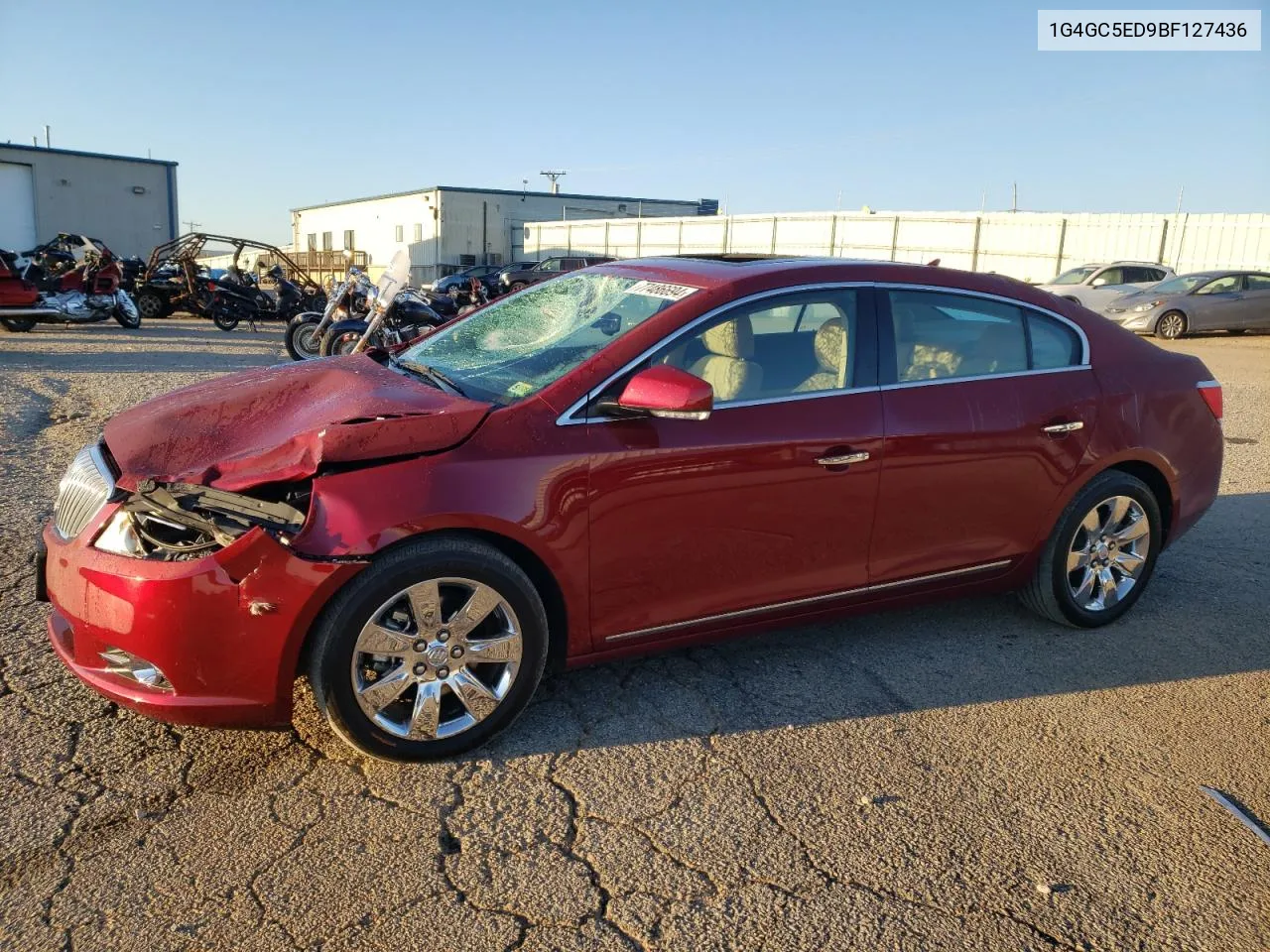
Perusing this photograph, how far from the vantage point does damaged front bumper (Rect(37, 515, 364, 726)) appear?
2.78 metres

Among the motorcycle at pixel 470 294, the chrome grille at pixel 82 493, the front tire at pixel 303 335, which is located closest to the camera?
the chrome grille at pixel 82 493

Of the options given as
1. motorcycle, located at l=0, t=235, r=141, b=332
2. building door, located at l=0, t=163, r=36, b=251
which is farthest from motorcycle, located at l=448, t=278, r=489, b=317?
building door, located at l=0, t=163, r=36, b=251

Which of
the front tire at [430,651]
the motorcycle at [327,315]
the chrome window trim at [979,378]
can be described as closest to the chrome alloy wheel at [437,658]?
the front tire at [430,651]

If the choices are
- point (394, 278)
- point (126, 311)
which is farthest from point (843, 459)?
point (126, 311)

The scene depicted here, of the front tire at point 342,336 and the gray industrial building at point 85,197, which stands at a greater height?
the gray industrial building at point 85,197

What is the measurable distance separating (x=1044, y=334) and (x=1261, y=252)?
78.5 feet

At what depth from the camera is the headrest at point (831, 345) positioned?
371 cm

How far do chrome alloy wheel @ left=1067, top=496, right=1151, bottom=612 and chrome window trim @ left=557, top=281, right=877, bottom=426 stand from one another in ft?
4.65

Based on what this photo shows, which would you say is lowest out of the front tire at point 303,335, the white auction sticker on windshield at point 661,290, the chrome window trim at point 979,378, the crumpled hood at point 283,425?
the front tire at point 303,335

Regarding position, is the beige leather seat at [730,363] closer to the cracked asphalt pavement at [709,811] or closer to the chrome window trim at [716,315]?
the chrome window trim at [716,315]

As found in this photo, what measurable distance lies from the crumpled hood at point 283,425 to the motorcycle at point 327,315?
9270 millimetres

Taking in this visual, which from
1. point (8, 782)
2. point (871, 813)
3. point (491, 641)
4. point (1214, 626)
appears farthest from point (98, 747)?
point (1214, 626)

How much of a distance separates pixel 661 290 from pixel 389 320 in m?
9.93

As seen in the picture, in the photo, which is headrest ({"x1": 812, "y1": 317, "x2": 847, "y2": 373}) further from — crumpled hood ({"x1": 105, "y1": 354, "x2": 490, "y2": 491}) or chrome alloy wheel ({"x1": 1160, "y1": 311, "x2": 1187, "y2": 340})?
chrome alloy wheel ({"x1": 1160, "y1": 311, "x2": 1187, "y2": 340})
